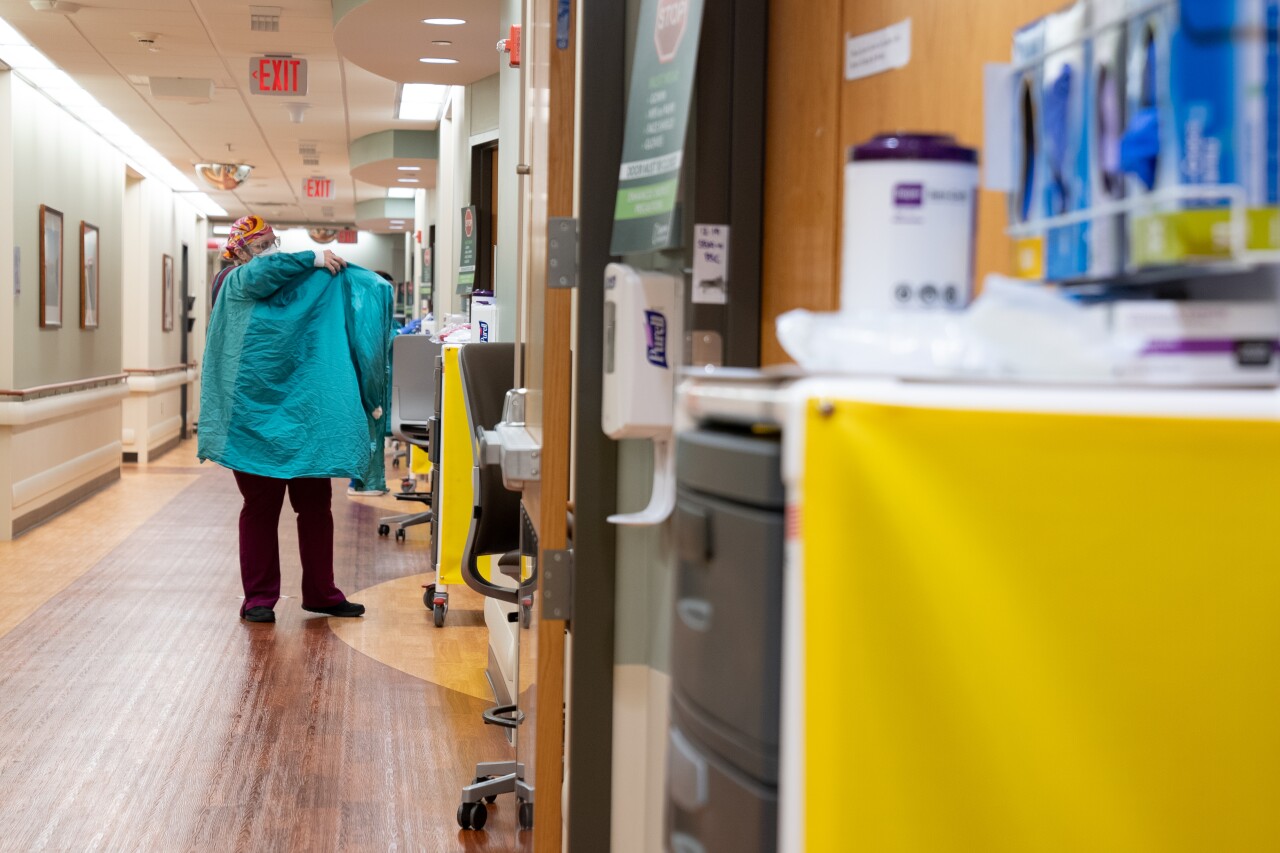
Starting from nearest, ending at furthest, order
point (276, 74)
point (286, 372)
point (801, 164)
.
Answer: point (801, 164) → point (286, 372) → point (276, 74)

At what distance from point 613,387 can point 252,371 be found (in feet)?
11.4

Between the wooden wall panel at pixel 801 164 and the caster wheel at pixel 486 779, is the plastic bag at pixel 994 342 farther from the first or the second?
the caster wheel at pixel 486 779

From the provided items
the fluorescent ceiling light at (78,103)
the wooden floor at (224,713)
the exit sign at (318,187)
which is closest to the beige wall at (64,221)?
the fluorescent ceiling light at (78,103)

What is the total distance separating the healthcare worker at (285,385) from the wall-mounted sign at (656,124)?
3.28m

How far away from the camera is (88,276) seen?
9.45 meters

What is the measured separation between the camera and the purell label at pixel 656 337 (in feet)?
6.13

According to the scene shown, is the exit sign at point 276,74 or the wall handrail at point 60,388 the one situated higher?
the exit sign at point 276,74

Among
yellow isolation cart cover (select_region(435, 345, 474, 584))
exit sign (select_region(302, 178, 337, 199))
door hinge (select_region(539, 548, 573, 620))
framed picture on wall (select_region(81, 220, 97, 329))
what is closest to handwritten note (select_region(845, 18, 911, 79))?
door hinge (select_region(539, 548, 573, 620))

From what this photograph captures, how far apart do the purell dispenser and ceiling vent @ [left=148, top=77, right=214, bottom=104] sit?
7713mm

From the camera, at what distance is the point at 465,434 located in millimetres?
5129

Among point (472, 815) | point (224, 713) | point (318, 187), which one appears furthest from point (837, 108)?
point (318, 187)

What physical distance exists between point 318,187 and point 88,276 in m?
6.00

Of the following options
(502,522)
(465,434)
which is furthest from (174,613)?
(502,522)

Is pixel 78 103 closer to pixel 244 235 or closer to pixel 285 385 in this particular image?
pixel 244 235
